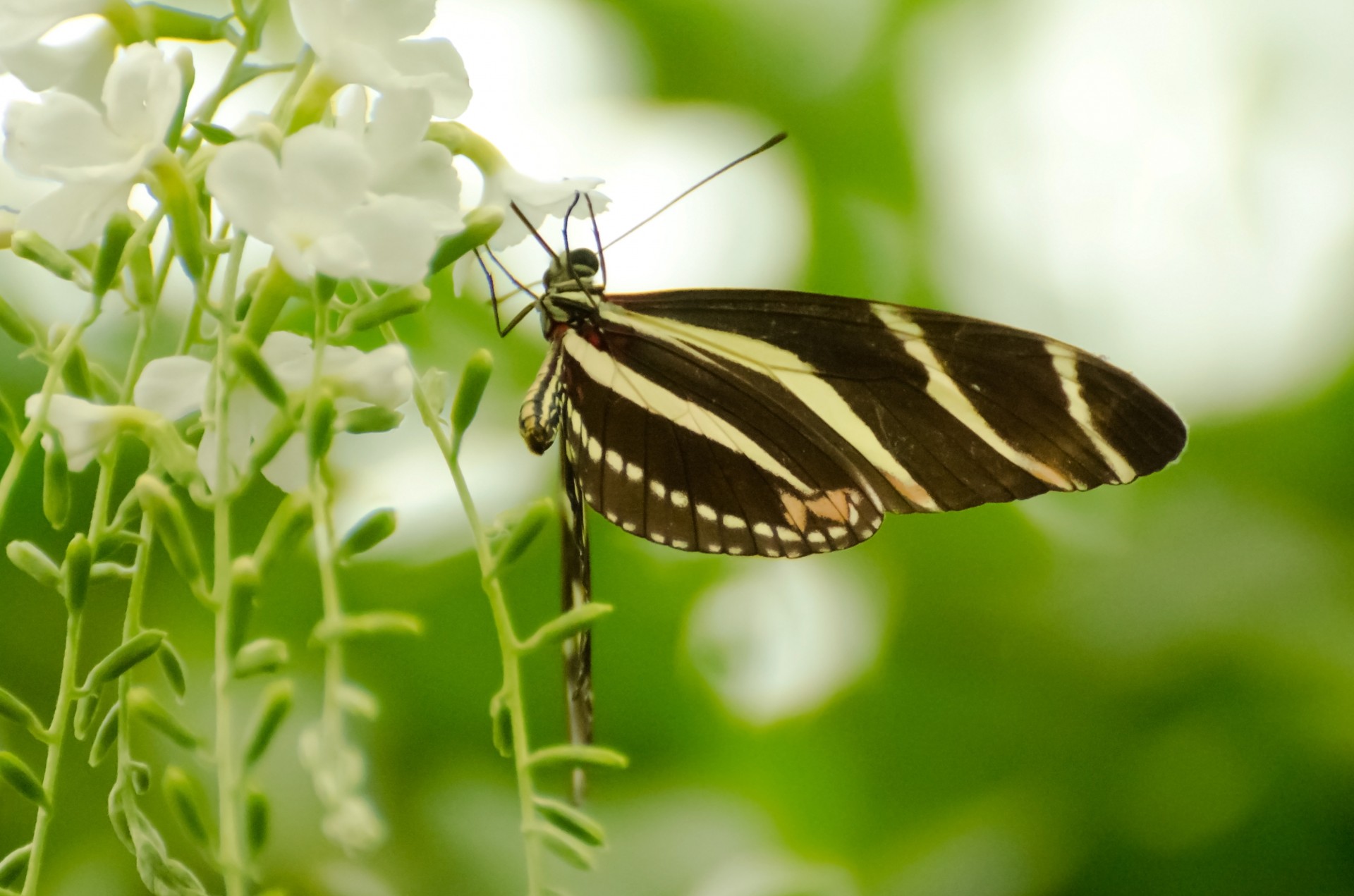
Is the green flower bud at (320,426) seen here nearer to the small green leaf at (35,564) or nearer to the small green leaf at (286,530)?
the small green leaf at (286,530)

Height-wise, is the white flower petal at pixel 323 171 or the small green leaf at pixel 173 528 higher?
the white flower petal at pixel 323 171

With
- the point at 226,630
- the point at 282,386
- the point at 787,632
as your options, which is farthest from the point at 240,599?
the point at 787,632

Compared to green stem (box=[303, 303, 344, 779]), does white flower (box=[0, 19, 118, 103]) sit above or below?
above

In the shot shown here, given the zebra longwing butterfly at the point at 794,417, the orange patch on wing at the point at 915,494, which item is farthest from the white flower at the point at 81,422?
the orange patch on wing at the point at 915,494

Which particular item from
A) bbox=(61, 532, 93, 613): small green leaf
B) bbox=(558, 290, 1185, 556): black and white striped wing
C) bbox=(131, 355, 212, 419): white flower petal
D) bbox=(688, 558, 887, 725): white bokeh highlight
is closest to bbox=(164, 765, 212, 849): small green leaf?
bbox=(61, 532, 93, 613): small green leaf

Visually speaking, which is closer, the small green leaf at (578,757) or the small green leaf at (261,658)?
the small green leaf at (261,658)

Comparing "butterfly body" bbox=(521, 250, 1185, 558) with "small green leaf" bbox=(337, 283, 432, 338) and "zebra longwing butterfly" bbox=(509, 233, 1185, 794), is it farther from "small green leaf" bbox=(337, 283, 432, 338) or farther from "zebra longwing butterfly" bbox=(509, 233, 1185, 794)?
"small green leaf" bbox=(337, 283, 432, 338)
